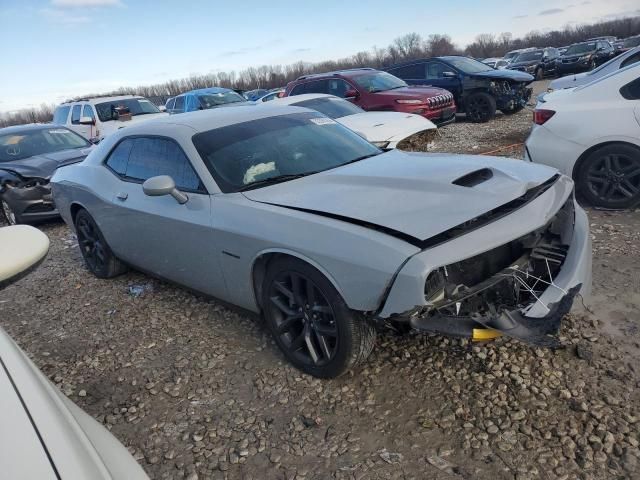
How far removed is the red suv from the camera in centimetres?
1044

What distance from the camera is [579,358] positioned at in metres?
2.84

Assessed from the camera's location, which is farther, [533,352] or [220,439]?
[533,352]

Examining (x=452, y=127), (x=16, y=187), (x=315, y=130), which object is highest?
(x=315, y=130)

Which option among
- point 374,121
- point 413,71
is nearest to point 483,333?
point 374,121

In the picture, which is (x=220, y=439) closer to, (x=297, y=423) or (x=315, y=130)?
(x=297, y=423)

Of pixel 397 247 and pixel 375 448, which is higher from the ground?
pixel 397 247

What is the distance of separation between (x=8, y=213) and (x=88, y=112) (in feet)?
18.8

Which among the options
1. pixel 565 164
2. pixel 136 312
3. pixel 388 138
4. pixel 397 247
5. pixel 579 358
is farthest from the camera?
pixel 388 138

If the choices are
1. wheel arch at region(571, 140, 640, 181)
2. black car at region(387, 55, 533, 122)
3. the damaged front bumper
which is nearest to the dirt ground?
the damaged front bumper

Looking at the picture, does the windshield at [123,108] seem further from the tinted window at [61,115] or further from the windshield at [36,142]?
the windshield at [36,142]

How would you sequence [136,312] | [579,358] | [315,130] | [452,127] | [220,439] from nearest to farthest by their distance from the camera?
[220,439] < [579,358] < [315,130] < [136,312] < [452,127]

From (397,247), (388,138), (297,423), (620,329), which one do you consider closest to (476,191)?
(397,247)

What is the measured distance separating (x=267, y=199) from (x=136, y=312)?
75.5 inches

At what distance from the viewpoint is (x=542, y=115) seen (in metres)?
5.32
